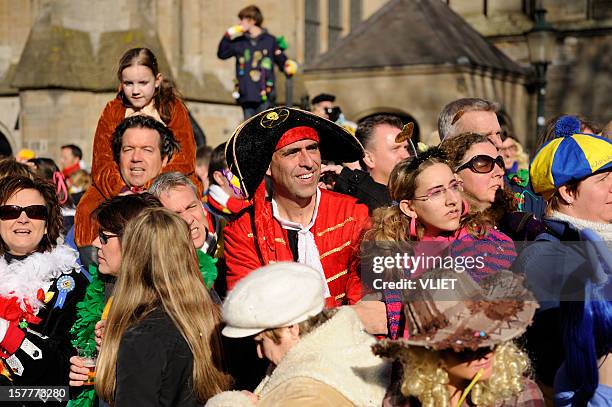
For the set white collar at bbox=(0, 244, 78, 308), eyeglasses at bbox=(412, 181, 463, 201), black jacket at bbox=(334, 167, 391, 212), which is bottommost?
white collar at bbox=(0, 244, 78, 308)

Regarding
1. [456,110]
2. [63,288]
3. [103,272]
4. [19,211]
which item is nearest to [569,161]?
[456,110]

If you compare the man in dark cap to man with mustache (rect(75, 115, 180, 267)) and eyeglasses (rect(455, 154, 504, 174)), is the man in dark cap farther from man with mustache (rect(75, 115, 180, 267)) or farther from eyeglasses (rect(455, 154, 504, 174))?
man with mustache (rect(75, 115, 180, 267))

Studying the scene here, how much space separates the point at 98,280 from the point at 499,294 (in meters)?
2.48

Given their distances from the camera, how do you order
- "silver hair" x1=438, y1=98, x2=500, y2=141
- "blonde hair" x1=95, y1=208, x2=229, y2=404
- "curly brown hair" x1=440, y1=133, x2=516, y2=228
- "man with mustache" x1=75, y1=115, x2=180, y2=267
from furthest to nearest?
"man with mustache" x1=75, y1=115, x2=180, y2=267 → "silver hair" x1=438, y1=98, x2=500, y2=141 → "curly brown hair" x1=440, y1=133, x2=516, y2=228 → "blonde hair" x1=95, y1=208, x2=229, y2=404

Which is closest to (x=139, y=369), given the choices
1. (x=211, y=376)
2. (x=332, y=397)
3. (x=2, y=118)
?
(x=211, y=376)

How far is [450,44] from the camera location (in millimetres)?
17609

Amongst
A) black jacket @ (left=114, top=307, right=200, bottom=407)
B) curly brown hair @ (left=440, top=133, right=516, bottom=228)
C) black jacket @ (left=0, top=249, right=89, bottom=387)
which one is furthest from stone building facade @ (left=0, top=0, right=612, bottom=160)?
black jacket @ (left=114, top=307, right=200, bottom=407)

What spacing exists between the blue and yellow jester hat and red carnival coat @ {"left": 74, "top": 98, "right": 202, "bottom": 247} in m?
2.81

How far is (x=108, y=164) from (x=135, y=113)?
42 centimetres

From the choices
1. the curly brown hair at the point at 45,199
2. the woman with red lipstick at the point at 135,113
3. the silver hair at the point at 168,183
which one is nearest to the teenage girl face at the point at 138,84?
the woman with red lipstick at the point at 135,113

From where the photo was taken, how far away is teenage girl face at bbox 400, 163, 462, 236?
4.44 m

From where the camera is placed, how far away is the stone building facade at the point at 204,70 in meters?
17.7

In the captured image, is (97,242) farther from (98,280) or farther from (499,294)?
(499,294)

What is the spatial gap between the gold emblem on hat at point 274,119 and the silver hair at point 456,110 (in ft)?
3.64
